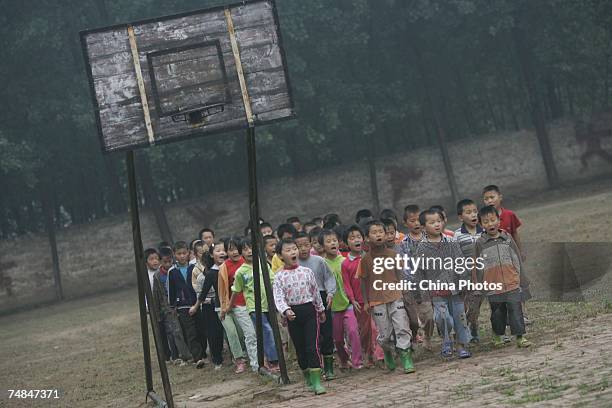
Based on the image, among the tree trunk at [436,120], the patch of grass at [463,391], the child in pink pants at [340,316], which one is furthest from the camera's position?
the tree trunk at [436,120]

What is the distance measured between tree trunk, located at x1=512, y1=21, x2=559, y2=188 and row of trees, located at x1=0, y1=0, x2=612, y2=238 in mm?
43

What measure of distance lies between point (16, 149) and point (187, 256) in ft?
51.5

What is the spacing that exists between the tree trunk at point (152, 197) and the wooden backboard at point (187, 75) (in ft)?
65.9

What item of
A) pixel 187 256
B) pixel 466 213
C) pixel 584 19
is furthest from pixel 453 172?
pixel 466 213

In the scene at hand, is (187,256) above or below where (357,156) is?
below

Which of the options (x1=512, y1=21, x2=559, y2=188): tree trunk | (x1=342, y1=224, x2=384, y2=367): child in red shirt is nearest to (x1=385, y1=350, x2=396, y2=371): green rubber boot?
(x1=342, y1=224, x2=384, y2=367): child in red shirt

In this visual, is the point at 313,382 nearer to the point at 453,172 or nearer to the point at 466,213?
the point at 466,213

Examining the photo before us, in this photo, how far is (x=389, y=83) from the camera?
30.8 meters

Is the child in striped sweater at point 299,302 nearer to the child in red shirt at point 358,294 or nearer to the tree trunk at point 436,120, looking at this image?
the child in red shirt at point 358,294

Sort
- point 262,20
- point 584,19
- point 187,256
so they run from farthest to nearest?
point 584,19 < point 187,256 < point 262,20

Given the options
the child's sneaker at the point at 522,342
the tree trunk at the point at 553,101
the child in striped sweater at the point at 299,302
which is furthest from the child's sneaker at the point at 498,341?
the tree trunk at the point at 553,101

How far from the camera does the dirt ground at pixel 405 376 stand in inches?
288

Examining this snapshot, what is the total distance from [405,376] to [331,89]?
2136 cm

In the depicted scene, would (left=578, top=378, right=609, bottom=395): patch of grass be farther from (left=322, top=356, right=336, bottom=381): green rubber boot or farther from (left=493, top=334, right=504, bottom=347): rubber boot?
(left=322, top=356, right=336, bottom=381): green rubber boot
